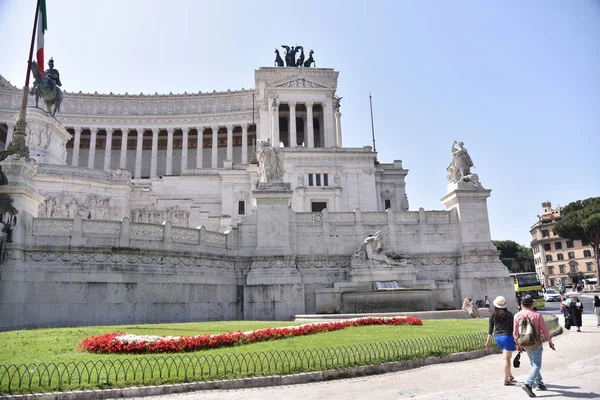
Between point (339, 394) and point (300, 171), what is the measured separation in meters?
47.3

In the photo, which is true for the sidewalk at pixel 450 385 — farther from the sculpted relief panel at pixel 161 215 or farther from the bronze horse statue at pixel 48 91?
the bronze horse statue at pixel 48 91

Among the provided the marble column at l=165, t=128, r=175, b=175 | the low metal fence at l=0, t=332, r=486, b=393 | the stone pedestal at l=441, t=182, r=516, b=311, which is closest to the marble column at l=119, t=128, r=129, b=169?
the marble column at l=165, t=128, r=175, b=175

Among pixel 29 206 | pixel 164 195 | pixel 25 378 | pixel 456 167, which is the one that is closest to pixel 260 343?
pixel 25 378

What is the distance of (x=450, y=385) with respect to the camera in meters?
9.77

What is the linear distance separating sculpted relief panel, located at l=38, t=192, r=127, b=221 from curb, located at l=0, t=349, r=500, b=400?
38.7 meters

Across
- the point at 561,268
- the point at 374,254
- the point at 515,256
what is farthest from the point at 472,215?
the point at 515,256

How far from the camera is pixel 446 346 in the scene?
44.0ft

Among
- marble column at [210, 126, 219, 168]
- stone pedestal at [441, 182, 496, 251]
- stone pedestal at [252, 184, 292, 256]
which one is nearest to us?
stone pedestal at [252, 184, 292, 256]

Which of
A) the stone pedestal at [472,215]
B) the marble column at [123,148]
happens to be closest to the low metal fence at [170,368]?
the stone pedestal at [472,215]

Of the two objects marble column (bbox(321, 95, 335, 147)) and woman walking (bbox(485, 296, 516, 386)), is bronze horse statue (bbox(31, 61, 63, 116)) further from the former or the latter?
woman walking (bbox(485, 296, 516, 386))

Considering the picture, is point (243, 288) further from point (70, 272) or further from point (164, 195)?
point (164, 195)

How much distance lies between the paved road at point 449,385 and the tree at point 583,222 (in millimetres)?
70191

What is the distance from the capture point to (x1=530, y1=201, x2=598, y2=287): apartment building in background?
328 ft

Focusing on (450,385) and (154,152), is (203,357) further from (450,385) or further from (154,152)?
(154,152)
